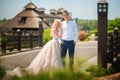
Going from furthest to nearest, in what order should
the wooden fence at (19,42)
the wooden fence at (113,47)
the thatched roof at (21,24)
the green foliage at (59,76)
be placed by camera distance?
the thatched roof at (21,24)
the wooden fence at (19,42)
the wooden fence at (113,47)
the green foliage at (59,76)

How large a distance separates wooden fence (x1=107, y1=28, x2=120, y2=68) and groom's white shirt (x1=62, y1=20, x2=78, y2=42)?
2.30 m

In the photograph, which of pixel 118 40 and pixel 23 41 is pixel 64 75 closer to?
pixel 118 40

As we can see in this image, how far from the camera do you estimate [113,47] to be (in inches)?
300

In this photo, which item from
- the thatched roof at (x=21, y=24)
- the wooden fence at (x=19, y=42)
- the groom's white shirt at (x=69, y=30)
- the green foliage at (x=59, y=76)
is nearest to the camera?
the green foliage at (x=59, y=76)

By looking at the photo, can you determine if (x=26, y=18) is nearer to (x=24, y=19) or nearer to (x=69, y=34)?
(x=24, y=19)

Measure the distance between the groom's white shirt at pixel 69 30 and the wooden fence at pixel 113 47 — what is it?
2296mm

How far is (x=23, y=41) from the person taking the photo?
12.7m

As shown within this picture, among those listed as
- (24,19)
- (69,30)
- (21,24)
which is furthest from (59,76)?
(24,19)

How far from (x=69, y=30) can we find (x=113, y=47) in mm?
3388

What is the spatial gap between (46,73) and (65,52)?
3.58 metres

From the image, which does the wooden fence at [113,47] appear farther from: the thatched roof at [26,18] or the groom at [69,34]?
the thatched roof at [26,18]

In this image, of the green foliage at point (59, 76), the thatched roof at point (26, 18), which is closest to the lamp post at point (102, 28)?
the green foliage at point (59, 76)

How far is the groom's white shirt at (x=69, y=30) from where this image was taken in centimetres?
439

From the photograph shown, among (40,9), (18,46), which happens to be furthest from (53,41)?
(40,9)
